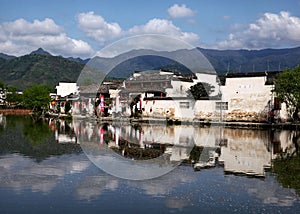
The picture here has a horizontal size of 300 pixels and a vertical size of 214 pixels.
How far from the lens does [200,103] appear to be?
35.2m

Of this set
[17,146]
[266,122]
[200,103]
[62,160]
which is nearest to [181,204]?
[62,160]

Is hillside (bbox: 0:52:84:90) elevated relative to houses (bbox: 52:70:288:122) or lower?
elevated

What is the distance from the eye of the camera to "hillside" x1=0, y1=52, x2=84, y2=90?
13238cm

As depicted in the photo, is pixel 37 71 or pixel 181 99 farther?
pixel 37 71

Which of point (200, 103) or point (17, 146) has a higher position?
point (200, 103)

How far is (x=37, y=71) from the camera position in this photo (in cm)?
14062

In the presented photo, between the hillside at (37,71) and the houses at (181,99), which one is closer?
the houses at (181,99)

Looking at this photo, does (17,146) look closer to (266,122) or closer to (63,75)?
(266,122)

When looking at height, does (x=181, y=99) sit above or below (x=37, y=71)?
below

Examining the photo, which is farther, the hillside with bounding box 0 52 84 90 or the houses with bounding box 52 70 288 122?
the hillside with bounding box 0 52 84 90

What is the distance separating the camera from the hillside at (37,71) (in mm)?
132375

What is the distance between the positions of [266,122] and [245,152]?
1567 centimetres

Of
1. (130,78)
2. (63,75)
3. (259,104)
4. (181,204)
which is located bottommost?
(181,204)

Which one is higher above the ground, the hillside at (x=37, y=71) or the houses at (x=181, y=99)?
the hillside at (x=37, y=71)
